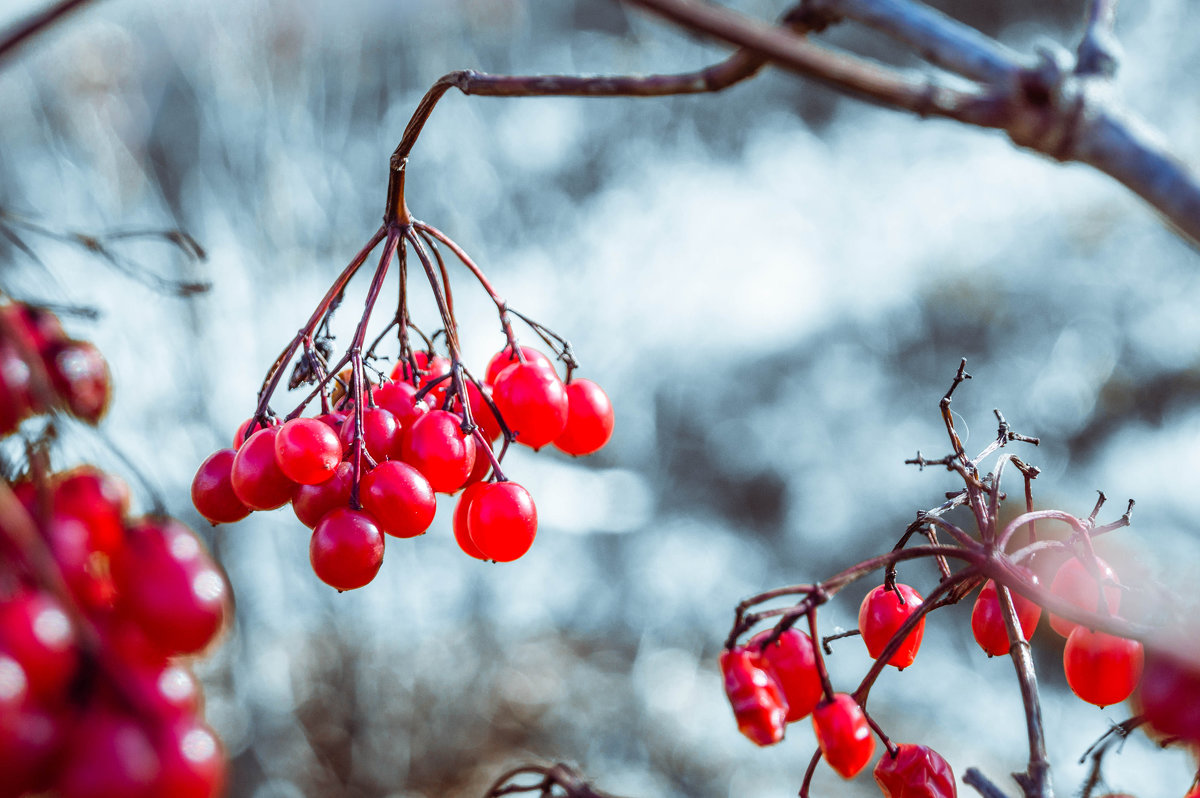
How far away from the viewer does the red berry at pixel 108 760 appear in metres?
0.20

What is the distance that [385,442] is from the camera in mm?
497

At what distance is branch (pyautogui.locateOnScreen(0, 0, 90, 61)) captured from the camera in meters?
0.21

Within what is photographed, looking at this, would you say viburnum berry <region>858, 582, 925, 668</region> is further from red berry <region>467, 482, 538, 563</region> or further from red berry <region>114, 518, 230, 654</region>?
red berry <region>114, 518, 230, 654</region>

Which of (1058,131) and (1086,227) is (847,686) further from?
(1058,131)

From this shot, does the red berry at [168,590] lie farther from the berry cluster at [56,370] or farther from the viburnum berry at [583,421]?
the viburnum berry at [583,421]

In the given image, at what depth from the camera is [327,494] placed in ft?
1.56

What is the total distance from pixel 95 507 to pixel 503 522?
0.83 ft

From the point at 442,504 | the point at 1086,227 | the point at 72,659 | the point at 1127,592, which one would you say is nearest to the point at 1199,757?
the point at 1127,592

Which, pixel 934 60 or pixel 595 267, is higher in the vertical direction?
pixel 595 267

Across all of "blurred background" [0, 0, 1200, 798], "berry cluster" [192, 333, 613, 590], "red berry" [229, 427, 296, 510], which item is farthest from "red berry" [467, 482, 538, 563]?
"blurred background" [0, 0, 1200, 798]

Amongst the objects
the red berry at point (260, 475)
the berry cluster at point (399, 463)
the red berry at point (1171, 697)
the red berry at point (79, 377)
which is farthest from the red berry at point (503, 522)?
the red berry at point (1171, 697)

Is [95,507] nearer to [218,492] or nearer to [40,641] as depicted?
[40,641]

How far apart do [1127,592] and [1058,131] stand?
0.29 metres

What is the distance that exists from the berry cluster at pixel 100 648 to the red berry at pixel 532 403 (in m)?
0.27
